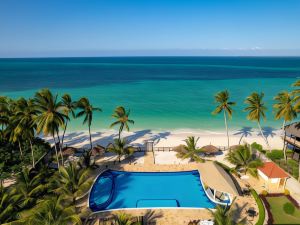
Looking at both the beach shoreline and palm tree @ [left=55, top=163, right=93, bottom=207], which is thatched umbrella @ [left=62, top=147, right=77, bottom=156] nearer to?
the beach shoreline

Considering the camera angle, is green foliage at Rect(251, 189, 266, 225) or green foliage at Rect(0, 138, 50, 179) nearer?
green foliage at Rect(251, 189, 266, 225)

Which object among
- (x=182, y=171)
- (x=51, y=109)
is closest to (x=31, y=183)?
(x=51, y=109)

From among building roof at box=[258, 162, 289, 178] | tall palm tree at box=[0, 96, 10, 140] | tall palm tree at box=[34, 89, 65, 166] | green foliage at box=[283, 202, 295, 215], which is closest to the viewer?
green foliage at box=[283, 202, 295, 215]

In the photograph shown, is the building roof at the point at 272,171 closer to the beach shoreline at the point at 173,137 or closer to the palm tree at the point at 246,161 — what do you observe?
the palm tree at the point at 246,161

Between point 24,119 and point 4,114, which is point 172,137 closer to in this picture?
point 24,119

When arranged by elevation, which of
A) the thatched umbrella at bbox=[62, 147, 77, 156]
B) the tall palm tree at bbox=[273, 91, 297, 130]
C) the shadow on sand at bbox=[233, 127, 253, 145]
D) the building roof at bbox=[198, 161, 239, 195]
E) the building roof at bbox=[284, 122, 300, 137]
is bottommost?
the shadow on sand at bbox=[233, 127, 253, 145]

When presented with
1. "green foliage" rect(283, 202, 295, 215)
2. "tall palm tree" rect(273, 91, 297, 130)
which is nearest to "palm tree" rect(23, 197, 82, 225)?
"green foliage" rect(283, 202, 295, 215)
